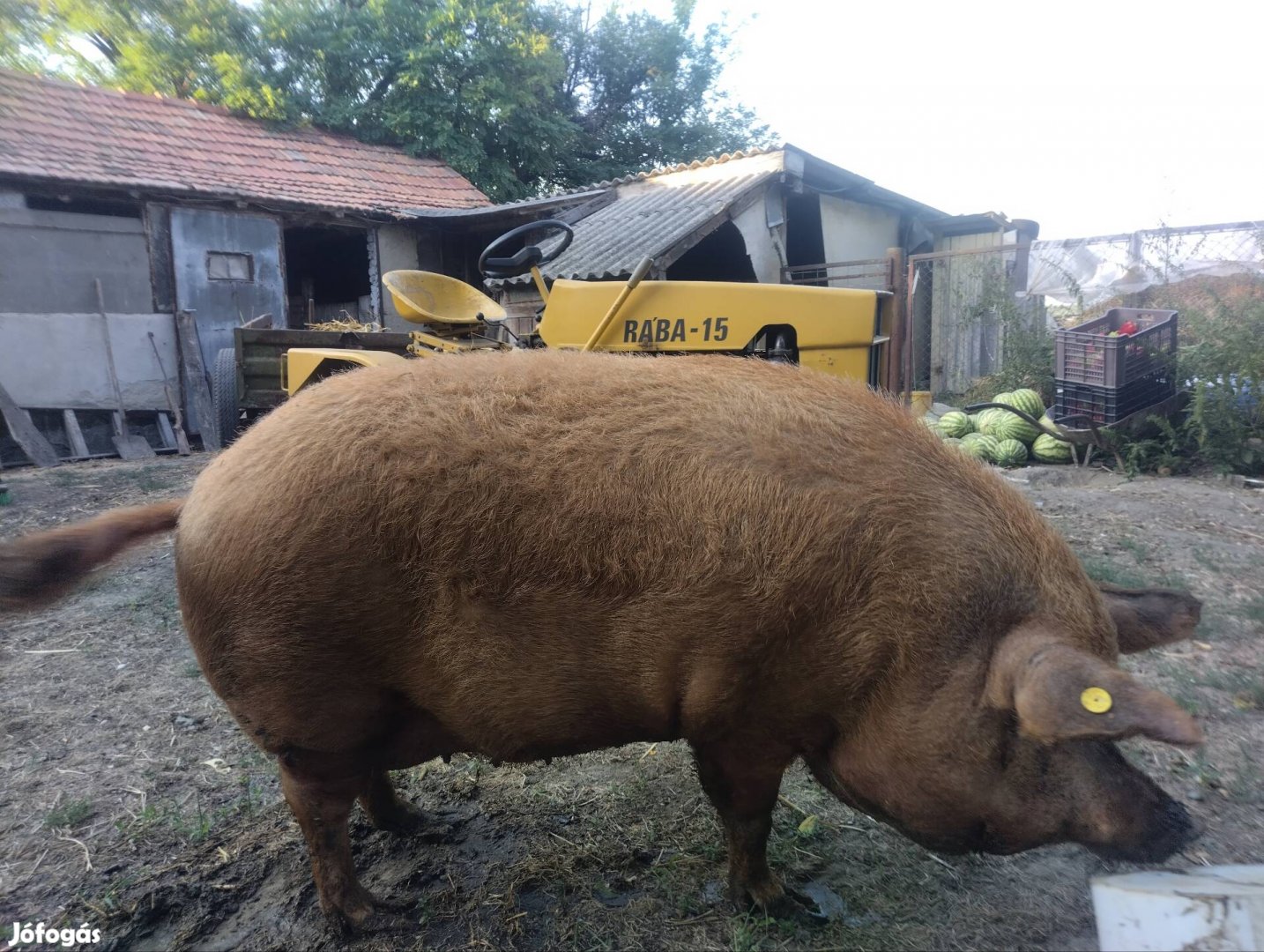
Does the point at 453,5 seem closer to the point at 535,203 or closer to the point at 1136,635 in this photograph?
the point at 535,203

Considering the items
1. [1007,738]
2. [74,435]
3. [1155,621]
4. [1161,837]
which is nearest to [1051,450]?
[1155,621]

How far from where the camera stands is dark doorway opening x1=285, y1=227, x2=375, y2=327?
1630 cm

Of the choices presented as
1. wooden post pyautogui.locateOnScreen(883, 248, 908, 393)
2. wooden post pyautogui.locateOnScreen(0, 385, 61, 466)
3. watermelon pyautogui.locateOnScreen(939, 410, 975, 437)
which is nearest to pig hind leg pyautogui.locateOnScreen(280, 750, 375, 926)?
wooden post pyautogui.locateOnScreen(883, 248, 908, 393)

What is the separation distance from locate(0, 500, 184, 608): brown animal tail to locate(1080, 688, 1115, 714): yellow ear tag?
2.43 m

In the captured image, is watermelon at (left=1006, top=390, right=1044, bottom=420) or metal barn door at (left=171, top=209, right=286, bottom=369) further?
metal barn door at (left=171, top=209, right=286, bottom=369)

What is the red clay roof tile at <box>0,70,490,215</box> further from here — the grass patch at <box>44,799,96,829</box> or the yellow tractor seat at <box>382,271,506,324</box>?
the grass patch at <box>44,799,96,829</box>

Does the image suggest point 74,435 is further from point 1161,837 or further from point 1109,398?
point 1161,837

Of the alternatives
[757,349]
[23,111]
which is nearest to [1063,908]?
[757,349]

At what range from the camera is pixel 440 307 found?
6.07m

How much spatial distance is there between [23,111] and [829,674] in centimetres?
1510

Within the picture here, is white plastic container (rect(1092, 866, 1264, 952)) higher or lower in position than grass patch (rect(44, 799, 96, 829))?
higher

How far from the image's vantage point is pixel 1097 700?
5.49 feet

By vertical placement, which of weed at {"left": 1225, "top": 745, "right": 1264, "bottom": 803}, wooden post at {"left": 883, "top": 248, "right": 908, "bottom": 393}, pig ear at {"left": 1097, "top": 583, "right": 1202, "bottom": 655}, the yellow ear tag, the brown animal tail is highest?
wooden post at {"left": 883, "top": 248, "right": 908, "bottom": 393}

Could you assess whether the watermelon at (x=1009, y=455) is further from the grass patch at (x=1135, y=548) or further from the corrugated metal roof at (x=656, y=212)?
the corrugated metal roof at (x=656, y=212)
